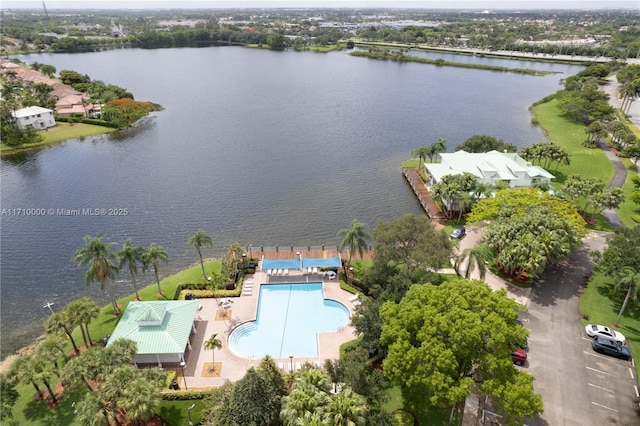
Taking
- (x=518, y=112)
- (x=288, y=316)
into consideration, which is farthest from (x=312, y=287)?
(x=518, y=112)

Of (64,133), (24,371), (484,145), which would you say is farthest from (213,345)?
(64,133)

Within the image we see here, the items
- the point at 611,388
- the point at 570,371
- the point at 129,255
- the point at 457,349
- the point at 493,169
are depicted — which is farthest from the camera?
the point at 493,169

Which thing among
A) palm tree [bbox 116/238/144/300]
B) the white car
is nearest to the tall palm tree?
palm tree [bbox 116/238/144/300]

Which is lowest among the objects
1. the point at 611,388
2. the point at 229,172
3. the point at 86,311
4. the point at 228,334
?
the point at 229,172

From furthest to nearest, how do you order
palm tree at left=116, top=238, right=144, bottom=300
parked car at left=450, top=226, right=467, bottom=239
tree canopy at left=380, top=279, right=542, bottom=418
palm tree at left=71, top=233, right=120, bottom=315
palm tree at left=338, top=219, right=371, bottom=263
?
parked car at left=450, top=226, right=467, bottom=239
palm tree at left=338, top=219, right=371, bottom=263
palm tree at left=116, top=238, right=144, bottom=300
palm tree at left=71, top=233, right=120, bottom=315
tree canopy at left=380, top=279, right=542, bottom=418

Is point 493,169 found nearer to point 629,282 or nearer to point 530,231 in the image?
point 530,231

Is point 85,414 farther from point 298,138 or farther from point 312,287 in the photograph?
point 298,138

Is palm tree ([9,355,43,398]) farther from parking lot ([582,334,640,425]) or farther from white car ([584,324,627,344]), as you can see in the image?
white car ([584,324,627,344])
